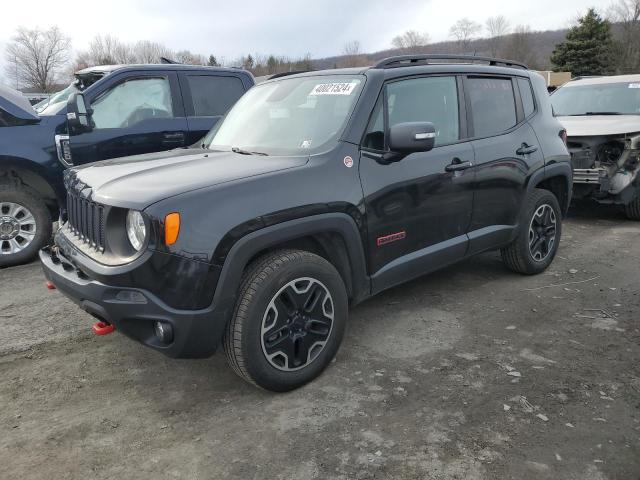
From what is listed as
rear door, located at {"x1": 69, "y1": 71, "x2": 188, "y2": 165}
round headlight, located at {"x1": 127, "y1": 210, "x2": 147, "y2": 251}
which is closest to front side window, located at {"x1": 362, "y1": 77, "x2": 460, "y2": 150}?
round headlight, located at {"x1": 127, "y1": 210, "x2": 147, "y2": 251}

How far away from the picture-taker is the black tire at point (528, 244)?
4.50 metres

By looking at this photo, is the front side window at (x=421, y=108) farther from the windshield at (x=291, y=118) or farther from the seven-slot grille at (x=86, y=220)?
the seven-slot grille at (x=86, y=220)

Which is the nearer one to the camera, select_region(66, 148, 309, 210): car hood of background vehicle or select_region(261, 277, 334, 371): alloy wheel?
select_region(66, 148, 309, 210): car hood of background vehicle

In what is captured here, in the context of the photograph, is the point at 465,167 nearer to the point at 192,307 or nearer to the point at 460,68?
the point at 460,68

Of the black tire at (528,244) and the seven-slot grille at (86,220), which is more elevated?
the seven-slot grille at (86,220)

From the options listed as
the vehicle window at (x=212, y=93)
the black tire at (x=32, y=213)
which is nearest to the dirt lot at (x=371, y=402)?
the black tire at (x=32, y=213)

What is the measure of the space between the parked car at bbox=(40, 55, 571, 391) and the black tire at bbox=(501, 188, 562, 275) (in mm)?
48

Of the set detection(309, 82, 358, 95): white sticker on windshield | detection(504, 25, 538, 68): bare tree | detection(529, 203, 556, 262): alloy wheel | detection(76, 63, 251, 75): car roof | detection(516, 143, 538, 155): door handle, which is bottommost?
detection(529, 203, 556, 262): alloy wheel

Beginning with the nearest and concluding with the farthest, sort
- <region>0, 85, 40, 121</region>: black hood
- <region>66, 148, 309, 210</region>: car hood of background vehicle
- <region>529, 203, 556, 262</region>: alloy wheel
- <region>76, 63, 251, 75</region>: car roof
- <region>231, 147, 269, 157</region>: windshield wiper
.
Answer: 1. <region>66, 148, 309, 210</region>: car hood of background vehicle
2. <region>231, 147, 269, 157</region>: windshield wiper
3. <region>529, 203, 556, 262</region>: alloy wheel
4. <region>0, 85, 40, 121</region>: black hood
5. <region>76, 63, 251, 75</region>: car roof

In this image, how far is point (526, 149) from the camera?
4355mm

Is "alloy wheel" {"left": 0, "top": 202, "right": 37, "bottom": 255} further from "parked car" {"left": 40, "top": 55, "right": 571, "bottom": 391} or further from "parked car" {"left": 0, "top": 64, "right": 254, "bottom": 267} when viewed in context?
"parked car" {"left": 40, "top": 55, "right": 571, "bottom": 391}

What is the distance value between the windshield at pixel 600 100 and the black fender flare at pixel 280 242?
6.07 m

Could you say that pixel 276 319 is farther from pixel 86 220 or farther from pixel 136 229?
pixel 86 220

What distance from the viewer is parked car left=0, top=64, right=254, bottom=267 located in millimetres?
5352
